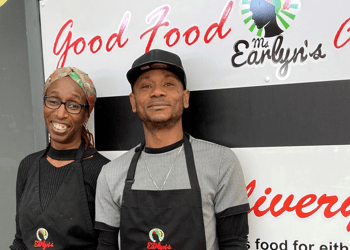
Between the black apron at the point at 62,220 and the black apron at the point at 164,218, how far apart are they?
0.25m

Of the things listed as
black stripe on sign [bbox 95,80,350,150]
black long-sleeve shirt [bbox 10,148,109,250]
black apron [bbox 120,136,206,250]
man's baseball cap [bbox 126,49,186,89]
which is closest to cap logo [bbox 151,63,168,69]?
man's baseball cap [bbox 126,49,186,89]

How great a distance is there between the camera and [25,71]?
76.7 inches

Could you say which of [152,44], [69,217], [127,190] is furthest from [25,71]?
[127,190]

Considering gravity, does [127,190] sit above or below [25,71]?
below

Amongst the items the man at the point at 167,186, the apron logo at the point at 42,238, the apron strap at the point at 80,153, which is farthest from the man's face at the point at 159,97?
the apron logo at the point at 42,238

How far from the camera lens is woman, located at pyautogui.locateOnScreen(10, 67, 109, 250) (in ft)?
4.66

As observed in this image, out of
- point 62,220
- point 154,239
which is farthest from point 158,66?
point 62,220

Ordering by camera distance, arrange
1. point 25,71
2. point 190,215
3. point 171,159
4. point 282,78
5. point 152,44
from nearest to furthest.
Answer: point 190,215, point 171,159, point 282,78, point 152,44, point 25,71

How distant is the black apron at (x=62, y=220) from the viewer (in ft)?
4.62

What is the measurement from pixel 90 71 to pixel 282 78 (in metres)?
1.04

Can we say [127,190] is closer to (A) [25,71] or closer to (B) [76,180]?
(B) [76,180]

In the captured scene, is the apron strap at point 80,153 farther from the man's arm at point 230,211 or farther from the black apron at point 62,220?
the man's arm at point 230,211

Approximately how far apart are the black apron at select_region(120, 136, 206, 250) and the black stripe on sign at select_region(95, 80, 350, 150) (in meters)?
0.31

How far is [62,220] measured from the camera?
1.41 metres
